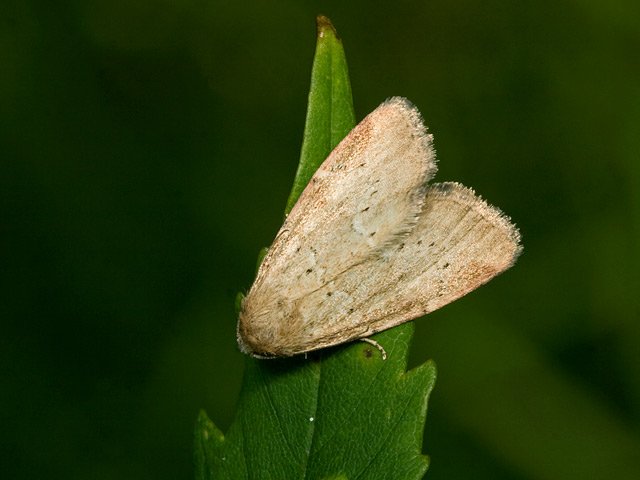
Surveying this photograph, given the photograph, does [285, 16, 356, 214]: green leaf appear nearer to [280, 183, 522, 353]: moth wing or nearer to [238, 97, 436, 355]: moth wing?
[238, 97, 436, 355]: moth wing

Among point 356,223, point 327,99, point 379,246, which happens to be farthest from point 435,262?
point 327,99

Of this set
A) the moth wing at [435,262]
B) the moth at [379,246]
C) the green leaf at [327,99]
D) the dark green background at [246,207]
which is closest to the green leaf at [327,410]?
the green leaf at [327,99]

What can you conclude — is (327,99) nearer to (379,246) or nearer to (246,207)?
(379,246)

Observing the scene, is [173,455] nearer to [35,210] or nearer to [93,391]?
[93,391]

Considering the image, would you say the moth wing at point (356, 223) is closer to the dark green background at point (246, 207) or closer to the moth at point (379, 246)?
the moth at point (379, 246)

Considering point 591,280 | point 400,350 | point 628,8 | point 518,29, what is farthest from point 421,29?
point 400,350
